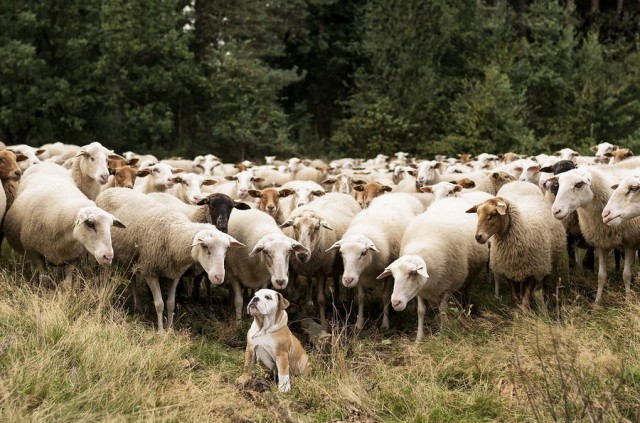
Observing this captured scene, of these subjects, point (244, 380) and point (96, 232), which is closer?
point (244, 380)

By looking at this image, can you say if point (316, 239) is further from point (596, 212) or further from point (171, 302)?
point (596, 212)

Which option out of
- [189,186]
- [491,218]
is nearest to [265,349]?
[491,218]

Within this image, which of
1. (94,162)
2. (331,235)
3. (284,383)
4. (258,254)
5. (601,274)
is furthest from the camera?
(94,162)

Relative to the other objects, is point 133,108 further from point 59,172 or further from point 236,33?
point 59,172

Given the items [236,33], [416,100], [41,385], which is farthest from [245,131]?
[41,385]

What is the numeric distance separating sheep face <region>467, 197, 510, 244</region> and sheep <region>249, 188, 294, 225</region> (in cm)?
380

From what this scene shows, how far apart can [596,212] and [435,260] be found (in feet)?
6.84

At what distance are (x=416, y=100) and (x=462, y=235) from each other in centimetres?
2236

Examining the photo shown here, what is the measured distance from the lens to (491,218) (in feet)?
24.8

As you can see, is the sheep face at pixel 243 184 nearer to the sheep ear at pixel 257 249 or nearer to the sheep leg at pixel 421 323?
the sheep ear at pixel 257 249

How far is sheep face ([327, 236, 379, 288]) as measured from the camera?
25.5ft

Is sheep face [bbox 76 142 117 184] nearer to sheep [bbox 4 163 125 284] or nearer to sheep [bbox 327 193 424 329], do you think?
sheep [bbox 4 163 125 284]

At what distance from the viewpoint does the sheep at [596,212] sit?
25.3ft

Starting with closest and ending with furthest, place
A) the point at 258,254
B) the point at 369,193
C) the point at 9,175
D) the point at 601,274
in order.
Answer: the point at 601,274
the point at 258,254
the point at 9,175
the point at 369,193
